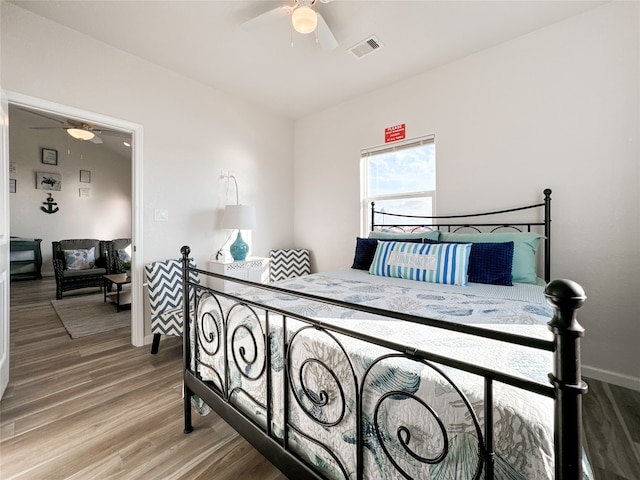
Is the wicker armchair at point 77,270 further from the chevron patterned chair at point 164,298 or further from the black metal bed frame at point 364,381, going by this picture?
the black metal bed frame at point 364,381

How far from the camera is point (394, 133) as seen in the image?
305 cm

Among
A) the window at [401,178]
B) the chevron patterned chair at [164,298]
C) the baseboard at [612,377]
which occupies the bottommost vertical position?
the baseboard at [612,377]

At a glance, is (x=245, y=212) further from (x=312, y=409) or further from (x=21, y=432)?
(x=312, y=409)

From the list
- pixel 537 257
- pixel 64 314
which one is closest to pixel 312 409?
pixel 537 257

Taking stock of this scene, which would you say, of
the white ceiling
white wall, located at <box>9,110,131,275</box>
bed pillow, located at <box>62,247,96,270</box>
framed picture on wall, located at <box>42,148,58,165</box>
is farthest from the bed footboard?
framed picture on wall, located at <box>42,148,58,165</box>

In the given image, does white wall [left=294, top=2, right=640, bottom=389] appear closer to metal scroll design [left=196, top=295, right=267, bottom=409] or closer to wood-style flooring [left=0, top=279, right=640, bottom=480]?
wood-style flooring [left=0, top=279, right=640, bottom=480]

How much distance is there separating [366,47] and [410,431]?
8.97 feet

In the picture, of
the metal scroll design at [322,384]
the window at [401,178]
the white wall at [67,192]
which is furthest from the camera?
the white wall at [67,192]

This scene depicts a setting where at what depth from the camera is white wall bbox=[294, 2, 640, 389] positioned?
1.94 m

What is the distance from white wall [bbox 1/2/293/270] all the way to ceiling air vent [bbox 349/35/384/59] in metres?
1.57

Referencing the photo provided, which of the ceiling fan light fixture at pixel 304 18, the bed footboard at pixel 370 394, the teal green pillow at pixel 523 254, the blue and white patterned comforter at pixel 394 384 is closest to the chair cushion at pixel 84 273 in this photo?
the blue and white patterned comforter at pixel 394 384

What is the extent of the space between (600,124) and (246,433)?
9.58 feet

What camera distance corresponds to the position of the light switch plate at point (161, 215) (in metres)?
2.71

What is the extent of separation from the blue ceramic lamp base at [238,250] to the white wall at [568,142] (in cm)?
211
